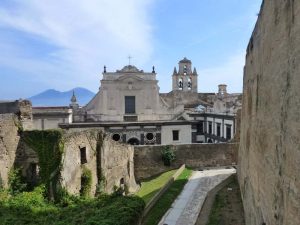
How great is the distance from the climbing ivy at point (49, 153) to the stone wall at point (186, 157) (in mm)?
10820

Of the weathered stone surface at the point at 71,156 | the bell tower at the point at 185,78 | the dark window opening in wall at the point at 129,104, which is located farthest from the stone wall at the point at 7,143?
the bell tower at the point at 185,78

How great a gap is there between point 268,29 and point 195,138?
3240 centimetres

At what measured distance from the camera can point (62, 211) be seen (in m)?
12.6

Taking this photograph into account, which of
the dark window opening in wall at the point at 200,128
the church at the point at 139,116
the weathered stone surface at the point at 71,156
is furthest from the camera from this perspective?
the dark window opening in wall at the point at 200,128

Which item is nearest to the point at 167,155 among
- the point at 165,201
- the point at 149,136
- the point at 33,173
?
the point at 165,201

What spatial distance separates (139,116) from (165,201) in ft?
76.6

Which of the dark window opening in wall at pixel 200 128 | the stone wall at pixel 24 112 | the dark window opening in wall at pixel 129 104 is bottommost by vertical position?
the dark window opening in wall at pixel 200 128

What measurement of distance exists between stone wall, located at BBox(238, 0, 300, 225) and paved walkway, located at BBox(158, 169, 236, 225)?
435 centimetres

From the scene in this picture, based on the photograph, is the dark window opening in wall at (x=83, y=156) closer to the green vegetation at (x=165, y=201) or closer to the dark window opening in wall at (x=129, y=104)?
the green vegetation at (x=165, y=201)

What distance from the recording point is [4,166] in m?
13.9

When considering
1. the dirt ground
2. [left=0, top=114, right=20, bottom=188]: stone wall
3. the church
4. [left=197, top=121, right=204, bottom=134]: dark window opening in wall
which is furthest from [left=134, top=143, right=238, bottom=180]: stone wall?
[left=197, top=121, right=204, bottom=134]: dark window opening in wall

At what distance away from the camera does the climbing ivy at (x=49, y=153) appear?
1433 cm

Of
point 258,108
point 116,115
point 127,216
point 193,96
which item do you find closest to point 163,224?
point 127,216

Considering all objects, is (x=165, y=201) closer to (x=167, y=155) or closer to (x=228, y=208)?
(x=228, y=208)
